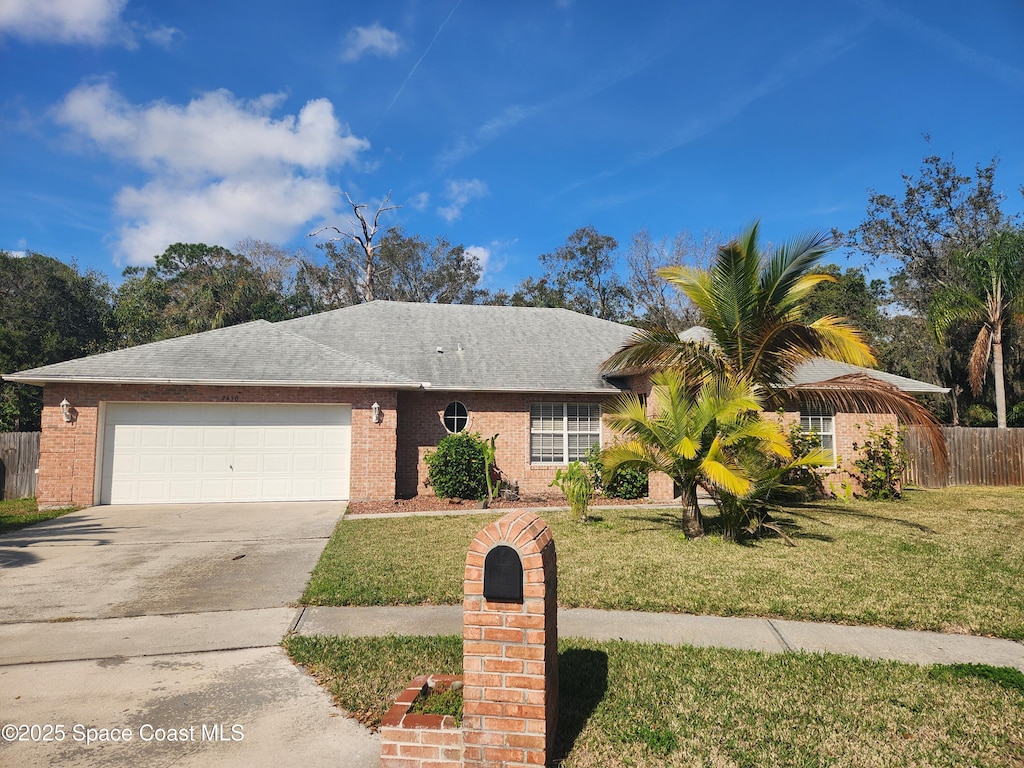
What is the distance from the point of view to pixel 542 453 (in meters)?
15.7

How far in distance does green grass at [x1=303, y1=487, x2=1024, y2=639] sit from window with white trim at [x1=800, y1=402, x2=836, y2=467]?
148 inches

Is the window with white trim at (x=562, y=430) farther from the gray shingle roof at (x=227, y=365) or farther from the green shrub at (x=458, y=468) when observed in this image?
the gray shingle roof at (x=227, y=365)

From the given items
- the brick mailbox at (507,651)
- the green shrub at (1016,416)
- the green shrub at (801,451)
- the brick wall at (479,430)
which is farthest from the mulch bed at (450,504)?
the green shrub at (1016,416)

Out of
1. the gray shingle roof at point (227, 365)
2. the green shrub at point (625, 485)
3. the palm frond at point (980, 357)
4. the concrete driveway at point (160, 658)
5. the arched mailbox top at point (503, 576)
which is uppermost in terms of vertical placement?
the palm frond at point (980, 357)

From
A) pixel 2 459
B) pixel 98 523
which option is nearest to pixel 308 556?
pixel 98 523

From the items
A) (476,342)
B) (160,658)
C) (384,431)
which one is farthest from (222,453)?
(160,658)

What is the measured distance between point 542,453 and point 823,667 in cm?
1104

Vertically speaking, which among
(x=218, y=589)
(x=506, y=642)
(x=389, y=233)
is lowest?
(x=218, y=589)

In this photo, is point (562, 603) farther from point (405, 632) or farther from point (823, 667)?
point (823, 667)

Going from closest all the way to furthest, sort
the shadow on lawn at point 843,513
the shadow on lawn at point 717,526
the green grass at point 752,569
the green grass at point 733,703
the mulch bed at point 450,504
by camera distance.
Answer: the green grass at point 733,703 → the green grass at point 752,569 → the shadow on lawn at point 717,526 → the shadow on lawn at point 843,513 → the mulch bed at point 450,504

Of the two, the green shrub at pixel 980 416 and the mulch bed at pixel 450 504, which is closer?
the mulch bed at pixel 450 504

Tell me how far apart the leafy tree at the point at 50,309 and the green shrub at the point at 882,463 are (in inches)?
1278

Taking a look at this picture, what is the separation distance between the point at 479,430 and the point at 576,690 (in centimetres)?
1105

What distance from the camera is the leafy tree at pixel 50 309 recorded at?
1123 inches
